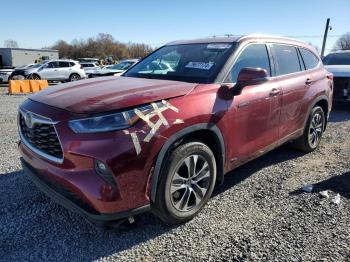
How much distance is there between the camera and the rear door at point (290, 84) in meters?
4.37

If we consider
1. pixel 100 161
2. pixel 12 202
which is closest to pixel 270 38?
pixel 100 161

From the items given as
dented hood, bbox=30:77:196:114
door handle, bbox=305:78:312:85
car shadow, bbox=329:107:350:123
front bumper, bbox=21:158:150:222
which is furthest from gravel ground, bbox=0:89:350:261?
car shadow, bbox=329:107:350:123

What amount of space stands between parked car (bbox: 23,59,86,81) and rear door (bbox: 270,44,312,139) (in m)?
18.2

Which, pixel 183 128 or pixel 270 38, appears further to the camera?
pixel 270 38

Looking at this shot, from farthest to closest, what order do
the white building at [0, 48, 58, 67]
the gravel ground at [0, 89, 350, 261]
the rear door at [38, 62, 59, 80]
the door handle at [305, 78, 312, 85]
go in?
the white building at [0, 48, 58, 67] → the rear door at [38, 62, 59, 80] → the door handle at [305, 78, 312, 85] → the gravel ground at [0, 89, 350, 261]

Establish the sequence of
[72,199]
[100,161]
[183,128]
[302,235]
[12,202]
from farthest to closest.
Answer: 1. [12,202]
2. [302,235]
3. [183,128]
4. [72,199]
5. [100,161]

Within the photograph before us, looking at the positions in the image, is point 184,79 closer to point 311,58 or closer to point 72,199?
point 72,199

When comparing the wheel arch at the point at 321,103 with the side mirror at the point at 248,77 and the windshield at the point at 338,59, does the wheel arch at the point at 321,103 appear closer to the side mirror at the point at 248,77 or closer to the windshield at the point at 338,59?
the side mirror at the point at 248,77

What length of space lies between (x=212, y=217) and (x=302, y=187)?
1.42 metres

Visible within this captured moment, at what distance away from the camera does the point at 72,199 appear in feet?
9.03

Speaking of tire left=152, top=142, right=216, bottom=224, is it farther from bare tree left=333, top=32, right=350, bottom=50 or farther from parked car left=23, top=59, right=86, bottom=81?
bare tree left=333, top=32, right=350, bottom=50

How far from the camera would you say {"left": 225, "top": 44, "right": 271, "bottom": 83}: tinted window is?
3648 millimetres

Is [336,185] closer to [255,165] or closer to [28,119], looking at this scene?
[255,165]

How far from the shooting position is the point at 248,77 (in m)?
3.31
